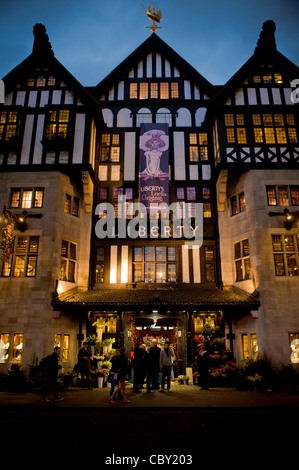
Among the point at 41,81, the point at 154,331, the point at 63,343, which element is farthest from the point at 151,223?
the point at 41,81

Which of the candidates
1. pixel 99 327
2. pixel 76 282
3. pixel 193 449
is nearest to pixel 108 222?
pixel 76 282

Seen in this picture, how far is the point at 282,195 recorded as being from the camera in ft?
60.5

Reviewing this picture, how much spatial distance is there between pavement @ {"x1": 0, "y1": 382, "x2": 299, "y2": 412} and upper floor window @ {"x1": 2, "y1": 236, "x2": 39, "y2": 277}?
237 inches

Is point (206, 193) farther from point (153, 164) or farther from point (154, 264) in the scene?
point (154, 264)

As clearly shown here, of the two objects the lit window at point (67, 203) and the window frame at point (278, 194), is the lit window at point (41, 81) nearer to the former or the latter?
the lit window at point (67, 203)

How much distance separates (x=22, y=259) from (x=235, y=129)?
1496 centimetres

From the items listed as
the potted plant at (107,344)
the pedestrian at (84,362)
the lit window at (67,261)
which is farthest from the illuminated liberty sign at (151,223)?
the pedestrian at (84,362)

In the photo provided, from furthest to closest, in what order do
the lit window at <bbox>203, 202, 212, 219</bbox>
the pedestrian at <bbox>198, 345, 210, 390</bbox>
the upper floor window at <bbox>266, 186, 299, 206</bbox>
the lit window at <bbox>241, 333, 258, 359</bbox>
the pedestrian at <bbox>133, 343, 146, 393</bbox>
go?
the lit window at <bbox>203, 202, 212, 219</bbox>
the upper floor window at <bbox>266, 186, 299, 206</bbox>
the lit window at <bbox>241, 333, 258, 359</bbox>
the pedestrian at <bbox>198, 345, 210, 390</bbox>
the pedestrian at <bbox>133, 343, 146, 393</bbox>

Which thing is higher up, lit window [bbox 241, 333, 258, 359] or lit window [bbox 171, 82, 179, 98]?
lit window [bbox 171, 82, 179, 98]

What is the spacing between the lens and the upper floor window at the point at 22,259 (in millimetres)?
17016

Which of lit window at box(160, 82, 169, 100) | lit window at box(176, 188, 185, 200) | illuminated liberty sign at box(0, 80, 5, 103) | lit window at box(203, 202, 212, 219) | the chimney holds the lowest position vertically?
lit window at box(203, 202, 212, 219)

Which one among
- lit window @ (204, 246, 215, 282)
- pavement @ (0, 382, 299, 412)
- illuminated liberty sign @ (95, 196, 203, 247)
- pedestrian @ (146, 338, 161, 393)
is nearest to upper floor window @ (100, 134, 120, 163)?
illuminated liberty sign @ (95, 196, 203, 247)

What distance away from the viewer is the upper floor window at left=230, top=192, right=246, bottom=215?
63.4 feet

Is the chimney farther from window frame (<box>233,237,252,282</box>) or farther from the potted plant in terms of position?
the potted plant
